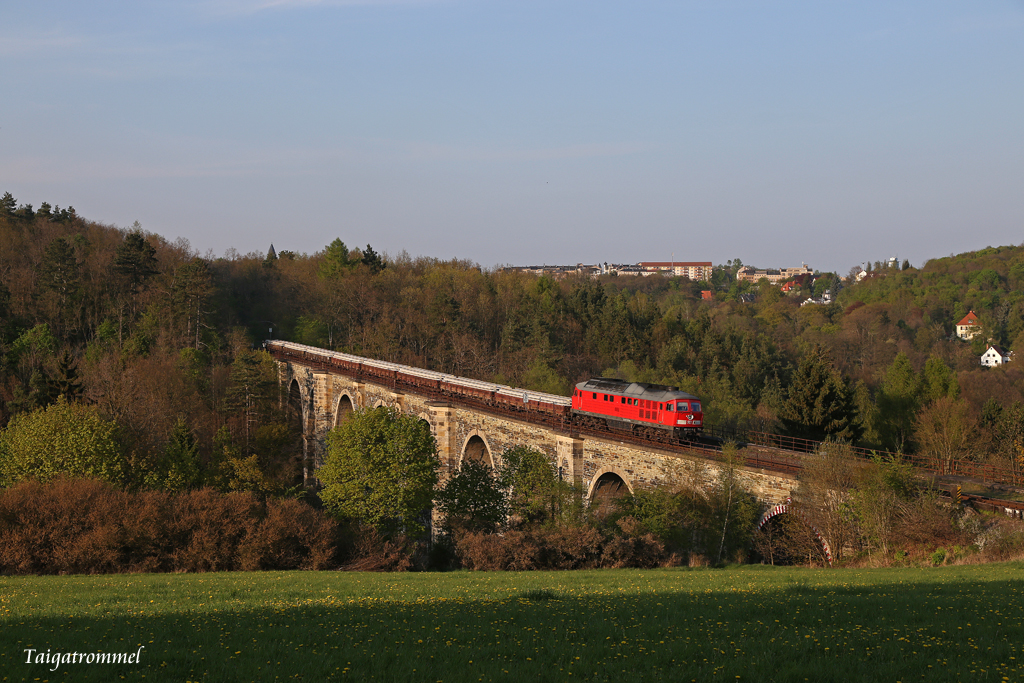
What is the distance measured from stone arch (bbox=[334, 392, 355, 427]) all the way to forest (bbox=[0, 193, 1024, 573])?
4415 millimetres

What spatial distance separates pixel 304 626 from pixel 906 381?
50.8 meters

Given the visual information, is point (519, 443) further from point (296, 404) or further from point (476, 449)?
point (296, 404)

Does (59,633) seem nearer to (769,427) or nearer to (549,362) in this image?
(769,427)

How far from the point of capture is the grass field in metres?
8.77

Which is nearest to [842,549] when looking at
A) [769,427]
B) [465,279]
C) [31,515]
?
[31,515]

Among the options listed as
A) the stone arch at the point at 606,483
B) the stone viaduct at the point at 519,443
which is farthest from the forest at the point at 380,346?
the stone arch at the point at 606,483

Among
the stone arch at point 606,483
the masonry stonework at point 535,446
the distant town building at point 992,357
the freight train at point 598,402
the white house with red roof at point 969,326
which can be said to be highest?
the white house with red roof at point 969,326

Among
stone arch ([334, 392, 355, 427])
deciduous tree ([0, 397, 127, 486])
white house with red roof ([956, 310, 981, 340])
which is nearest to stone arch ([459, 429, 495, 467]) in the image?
deciduous tree ([0, 397, 127, 486])

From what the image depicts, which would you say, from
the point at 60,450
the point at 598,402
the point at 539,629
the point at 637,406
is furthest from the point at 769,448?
the point at 60,450

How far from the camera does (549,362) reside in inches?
3410

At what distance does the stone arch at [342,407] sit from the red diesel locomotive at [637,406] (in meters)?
28.8

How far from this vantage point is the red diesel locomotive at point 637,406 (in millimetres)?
29875

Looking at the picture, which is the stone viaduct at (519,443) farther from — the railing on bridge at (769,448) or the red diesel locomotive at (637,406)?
the red diesel locomotive at (637,406)

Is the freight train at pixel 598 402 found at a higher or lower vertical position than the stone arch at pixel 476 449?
higher
